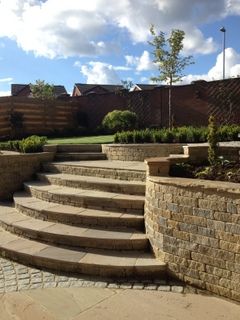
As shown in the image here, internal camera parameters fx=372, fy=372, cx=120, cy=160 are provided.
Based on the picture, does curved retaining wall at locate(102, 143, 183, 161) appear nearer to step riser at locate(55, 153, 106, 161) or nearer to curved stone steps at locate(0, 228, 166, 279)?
step riser at locate(55, 153, 106, 161)

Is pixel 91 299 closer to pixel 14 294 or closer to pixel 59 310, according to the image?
pixel 59 310

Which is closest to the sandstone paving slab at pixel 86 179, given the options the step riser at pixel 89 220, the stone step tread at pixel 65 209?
the stone step tread at pixel 65 209

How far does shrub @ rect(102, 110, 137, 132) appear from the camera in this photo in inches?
505

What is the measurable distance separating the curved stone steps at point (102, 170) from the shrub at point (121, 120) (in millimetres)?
5123

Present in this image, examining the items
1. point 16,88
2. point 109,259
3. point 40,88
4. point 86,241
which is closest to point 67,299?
point 109,259

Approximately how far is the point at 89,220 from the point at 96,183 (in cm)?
99

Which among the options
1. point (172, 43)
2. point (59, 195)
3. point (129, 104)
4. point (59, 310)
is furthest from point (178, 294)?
point (129, 104)

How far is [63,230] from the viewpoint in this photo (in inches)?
204

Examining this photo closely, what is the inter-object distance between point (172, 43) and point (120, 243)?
30.6 ft

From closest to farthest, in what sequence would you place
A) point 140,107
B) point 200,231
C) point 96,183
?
point 200,231 < point 96,183 < point 140,107

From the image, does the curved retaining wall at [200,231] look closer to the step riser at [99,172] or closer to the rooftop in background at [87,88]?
the step riser at [99,172]

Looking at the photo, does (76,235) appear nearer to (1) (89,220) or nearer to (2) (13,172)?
(1) (89,220)

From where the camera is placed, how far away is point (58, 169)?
7840 mm

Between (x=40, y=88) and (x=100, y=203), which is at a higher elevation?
(x=40, y=88)
